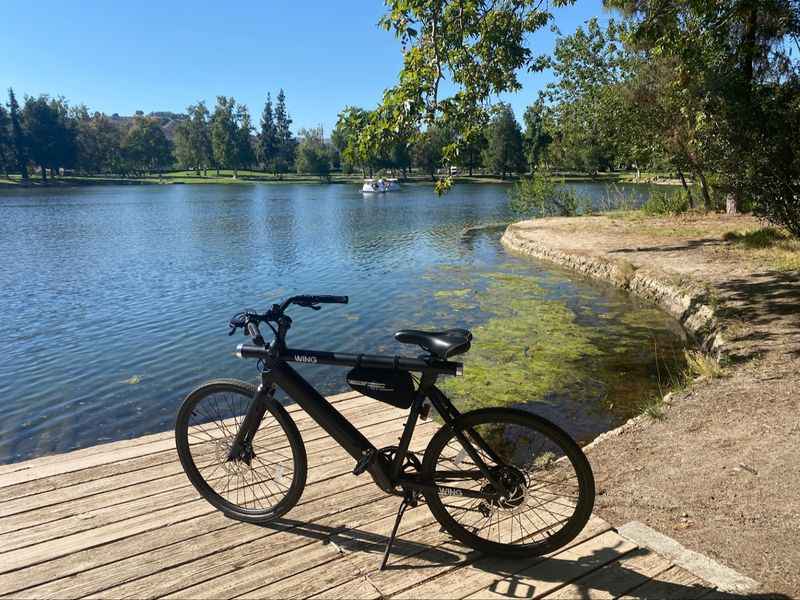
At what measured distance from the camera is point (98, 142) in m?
103

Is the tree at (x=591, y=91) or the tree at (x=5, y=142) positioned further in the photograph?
the tree at (x=5, y=142)

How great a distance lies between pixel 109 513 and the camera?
3402 mm

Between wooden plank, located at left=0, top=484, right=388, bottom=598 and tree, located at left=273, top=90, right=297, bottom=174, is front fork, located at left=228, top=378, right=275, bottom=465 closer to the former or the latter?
wooden plank, located at left=0, top=484, right=388, bottom=598

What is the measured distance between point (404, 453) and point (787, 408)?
449 centimetres

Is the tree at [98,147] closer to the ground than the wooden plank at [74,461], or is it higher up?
higher up

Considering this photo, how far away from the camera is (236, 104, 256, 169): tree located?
113438mm

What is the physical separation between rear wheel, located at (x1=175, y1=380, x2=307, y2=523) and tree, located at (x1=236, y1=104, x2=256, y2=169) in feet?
382

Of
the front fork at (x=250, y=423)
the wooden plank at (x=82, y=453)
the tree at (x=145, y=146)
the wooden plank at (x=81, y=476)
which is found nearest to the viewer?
the front fork at (x=250, y=423)

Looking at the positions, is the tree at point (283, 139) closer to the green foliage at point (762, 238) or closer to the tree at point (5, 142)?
the tree at point (5, 142)

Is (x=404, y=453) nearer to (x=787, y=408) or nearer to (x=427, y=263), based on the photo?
(x=787, y=408)

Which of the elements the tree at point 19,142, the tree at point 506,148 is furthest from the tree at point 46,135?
the tree at point 506,148

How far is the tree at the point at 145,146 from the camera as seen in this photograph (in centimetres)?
10556

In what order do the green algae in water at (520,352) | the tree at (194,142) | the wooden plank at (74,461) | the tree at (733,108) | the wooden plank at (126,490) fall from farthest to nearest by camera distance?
the tree at (194,142), the tree at (733,108), the green algae in water at (520,352), the wooden plank at (74,461), the wooden plank at (126,490)

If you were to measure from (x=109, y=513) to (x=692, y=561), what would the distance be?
3.34m
